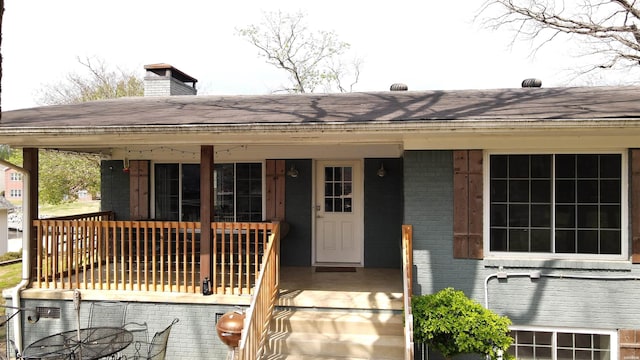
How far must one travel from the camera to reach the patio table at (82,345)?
15.3 ft

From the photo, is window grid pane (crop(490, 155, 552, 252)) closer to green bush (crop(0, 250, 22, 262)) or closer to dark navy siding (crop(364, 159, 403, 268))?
dark navy siding (crop(364, 159, 403, 268))

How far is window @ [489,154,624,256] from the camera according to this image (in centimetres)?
532

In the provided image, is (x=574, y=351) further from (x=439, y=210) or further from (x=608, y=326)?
(x=439, y=210)

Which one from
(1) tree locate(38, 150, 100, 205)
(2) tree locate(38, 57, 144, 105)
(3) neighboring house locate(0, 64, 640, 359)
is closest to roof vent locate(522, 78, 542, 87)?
(3) neighboring house locate(0, 64, 640, 359)

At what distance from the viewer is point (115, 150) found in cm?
808

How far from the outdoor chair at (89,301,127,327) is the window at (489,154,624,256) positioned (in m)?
4.97

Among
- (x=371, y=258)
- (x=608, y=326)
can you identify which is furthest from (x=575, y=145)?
(x=371, y=258)

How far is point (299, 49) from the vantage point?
899 inches

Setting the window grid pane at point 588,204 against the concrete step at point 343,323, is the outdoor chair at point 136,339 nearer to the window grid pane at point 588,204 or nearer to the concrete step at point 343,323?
the concrete step at point 343,323

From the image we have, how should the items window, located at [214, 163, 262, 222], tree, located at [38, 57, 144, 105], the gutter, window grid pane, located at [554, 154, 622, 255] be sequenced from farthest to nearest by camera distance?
tree, located at [38, 57, 144, 105] → window, located at [214, 163, 262, 222] → window grid pane, located at [554, 154, 622, 255] → the gutter

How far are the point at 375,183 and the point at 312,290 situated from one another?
2.52 meters

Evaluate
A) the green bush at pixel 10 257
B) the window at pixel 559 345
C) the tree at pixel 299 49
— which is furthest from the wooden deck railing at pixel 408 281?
the green bush at pixel 10 257

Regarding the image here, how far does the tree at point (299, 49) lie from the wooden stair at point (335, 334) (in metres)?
18.5

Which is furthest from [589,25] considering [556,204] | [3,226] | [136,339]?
[3,226]
